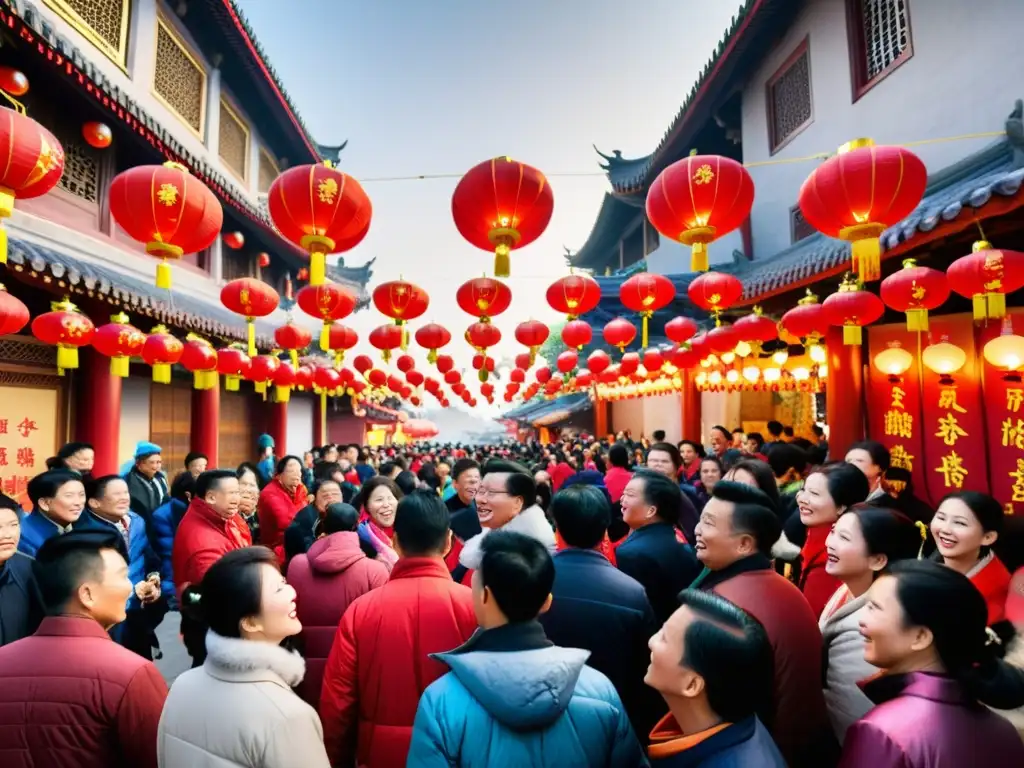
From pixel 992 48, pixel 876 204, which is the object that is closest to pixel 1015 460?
pixel 876 204

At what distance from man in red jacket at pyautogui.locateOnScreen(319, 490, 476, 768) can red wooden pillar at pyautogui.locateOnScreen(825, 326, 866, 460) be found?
275 inches

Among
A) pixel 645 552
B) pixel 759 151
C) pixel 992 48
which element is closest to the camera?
pixel 645 552

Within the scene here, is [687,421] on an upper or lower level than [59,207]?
lower

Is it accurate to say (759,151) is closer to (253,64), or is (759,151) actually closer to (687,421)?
(687,421)

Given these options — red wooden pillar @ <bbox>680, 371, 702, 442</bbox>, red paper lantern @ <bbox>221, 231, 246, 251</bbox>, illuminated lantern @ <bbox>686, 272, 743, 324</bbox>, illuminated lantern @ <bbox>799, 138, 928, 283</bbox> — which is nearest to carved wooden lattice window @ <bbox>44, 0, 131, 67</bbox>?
red paper lantern @ <bbox>221, 231, 246, 251</bbox>

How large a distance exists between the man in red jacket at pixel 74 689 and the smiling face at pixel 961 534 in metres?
3.57

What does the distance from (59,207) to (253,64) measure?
6844 millimetres

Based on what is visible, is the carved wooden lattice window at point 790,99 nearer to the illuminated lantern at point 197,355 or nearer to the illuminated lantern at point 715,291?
the illuminated lantern at point 715,291

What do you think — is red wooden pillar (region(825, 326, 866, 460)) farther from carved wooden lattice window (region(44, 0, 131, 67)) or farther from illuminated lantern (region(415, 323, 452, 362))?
carved wooden lattice window (region(44, 0, 131, 67))

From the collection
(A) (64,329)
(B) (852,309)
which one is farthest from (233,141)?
(B) (852,309)

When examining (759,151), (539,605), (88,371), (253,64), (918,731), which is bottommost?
(918,731)

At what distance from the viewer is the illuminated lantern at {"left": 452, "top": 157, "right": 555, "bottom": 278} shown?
435 centimetres

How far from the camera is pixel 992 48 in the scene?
6.40 meters

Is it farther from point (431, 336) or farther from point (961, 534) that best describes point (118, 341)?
point (961, 534)
